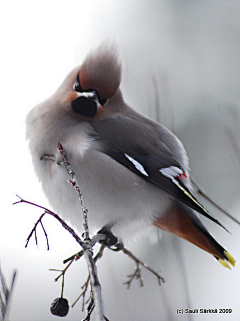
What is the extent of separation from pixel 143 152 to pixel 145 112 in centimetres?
16

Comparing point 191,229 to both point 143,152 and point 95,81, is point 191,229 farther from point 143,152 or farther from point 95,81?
point 95,81

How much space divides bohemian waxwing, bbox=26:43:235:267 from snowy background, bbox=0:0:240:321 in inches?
2.2

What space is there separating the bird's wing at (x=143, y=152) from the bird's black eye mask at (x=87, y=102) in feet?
0.15

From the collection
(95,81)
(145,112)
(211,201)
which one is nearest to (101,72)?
(95,81)

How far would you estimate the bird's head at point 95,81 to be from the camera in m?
1.20

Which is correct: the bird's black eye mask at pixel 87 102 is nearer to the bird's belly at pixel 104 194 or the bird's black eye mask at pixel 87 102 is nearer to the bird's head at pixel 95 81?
the bird's head at pixel 95 81

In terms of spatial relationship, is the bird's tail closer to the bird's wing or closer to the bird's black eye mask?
the bird's wing

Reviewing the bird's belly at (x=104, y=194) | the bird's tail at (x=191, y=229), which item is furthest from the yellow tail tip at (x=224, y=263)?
the bird's belly at (x=104, y=194)

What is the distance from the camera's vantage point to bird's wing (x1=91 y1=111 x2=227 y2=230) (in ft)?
4.05

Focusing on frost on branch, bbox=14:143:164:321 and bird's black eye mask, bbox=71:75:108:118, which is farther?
bird's black eye mask, bbox=71:75:108:118

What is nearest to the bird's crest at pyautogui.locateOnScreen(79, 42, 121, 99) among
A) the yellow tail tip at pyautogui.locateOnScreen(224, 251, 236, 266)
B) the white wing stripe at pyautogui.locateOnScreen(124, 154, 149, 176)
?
the white wing stripe at pyautogui.locateOnScreen(124, 154, 149, 176)

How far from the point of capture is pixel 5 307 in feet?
3.01

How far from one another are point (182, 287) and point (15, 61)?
1013 millimetres

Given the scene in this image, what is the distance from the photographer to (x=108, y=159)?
1245 mm
